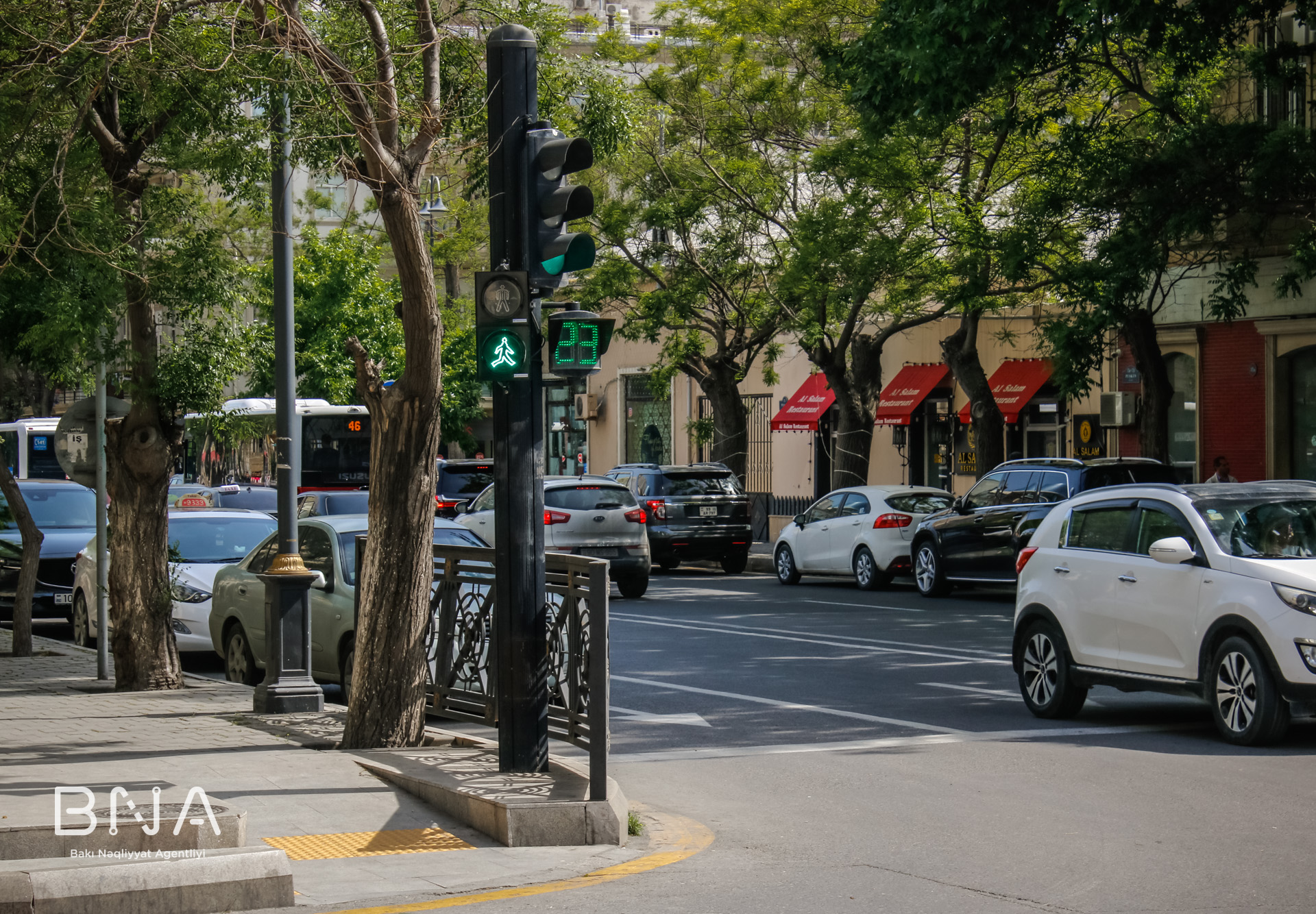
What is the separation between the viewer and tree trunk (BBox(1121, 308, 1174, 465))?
22.6 metres

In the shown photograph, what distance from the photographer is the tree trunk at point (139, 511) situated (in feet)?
43.3

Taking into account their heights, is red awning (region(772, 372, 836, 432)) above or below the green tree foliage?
below

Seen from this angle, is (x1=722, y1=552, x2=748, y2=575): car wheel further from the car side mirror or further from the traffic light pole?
the traffic light pole

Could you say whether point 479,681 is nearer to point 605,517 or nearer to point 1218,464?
point 605,517

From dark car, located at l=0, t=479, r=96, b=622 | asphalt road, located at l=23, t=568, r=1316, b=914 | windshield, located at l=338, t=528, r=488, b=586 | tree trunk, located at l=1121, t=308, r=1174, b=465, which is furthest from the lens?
tree trunk, located at l=1121, t=308, r=1174, b=465

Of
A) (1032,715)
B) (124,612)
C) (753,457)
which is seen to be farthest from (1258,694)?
(753,457)

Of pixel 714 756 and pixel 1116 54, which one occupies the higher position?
pixel 1116 54

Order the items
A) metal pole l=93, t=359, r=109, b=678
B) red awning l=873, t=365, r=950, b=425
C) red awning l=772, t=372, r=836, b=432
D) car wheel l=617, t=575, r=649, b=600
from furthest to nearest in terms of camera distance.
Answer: red awning l=772, t=372, r=836, b=432 < red awning l=873, t=365, r=950, b=425 < car wheel l=617, t=575, r=649, b=600 < metal pole l=93, t=359, r=109, b=678

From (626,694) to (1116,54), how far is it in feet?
49.0

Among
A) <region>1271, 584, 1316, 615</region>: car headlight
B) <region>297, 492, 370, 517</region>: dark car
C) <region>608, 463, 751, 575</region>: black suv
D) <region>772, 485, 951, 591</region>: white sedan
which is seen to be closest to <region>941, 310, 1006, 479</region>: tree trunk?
<region>772, 485, 951, 591</region>: white sedan

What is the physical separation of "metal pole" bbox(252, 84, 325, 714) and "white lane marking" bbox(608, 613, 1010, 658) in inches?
141

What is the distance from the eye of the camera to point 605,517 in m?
23.2

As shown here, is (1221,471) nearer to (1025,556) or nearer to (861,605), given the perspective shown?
(861,605)

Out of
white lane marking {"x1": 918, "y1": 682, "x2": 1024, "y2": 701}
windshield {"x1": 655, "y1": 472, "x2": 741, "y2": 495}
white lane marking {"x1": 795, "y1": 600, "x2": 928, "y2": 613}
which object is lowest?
white lane marking {"x1": 795, "y1": 600, "x2": 928, "y2": 613}
